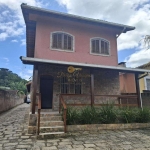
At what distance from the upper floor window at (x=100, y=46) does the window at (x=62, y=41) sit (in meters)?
1.76

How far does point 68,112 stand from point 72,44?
17.7 ft

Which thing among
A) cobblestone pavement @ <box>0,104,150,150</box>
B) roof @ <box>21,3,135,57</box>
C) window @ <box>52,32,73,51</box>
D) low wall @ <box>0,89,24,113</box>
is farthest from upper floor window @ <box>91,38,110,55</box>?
low wall @ <box>0,89,24,113</box>

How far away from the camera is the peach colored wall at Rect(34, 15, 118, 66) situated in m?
9.68

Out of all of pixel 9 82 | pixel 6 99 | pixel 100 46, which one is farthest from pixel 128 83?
pixel 9 82

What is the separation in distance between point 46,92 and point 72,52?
3.38 metres

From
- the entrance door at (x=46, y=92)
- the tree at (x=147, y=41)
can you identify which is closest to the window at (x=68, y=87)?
the entrance door at (x=46, y=92)

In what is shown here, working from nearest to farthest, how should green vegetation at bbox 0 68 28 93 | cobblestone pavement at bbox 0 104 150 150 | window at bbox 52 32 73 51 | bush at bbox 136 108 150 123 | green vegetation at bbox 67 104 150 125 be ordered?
1. cobblestone pavement at bbox 0 104 150 150
2. green vegetation at bbox 67 104 150 125
3. bush at bbox 136 108 150 123
4. window at bbox 52 32 73 51
5. green vegetation at bbox 0 68 28 93

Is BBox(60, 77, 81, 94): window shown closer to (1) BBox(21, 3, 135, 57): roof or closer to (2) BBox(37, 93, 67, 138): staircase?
(2) BBox(37, 93, 67, 138): staircase

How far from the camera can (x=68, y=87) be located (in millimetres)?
9844

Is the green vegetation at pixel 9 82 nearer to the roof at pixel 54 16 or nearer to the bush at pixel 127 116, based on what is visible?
the roof at pixel 54 16

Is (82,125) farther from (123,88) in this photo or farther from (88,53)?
(123,88)

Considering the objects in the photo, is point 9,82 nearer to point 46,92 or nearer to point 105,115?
point 46,92

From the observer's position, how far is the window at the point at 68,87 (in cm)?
973

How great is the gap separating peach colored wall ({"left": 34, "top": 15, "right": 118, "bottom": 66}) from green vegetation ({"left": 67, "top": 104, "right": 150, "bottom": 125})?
4108 mm
